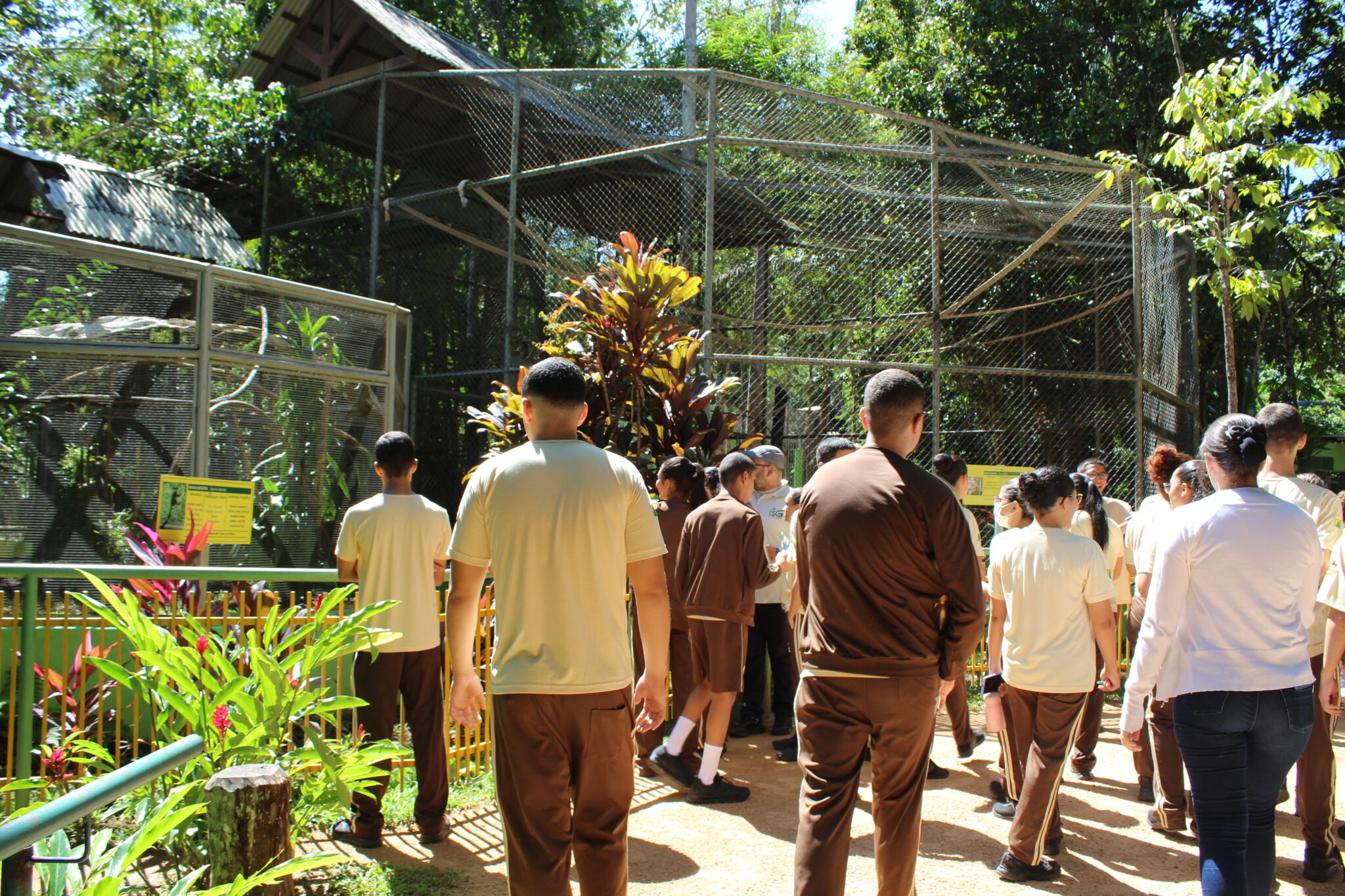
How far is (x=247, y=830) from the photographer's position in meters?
3.03

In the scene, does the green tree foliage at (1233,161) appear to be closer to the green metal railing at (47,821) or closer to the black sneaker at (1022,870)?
the black sneaker at (1022,870)

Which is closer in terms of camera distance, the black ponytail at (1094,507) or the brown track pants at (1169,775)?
the brown track pants at (1169,775)

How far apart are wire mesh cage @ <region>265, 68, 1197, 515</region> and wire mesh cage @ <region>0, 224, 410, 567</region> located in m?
2.31

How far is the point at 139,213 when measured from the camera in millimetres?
11070

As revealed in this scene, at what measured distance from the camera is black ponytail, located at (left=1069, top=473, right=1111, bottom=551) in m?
5.62

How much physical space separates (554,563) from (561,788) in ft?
2.30

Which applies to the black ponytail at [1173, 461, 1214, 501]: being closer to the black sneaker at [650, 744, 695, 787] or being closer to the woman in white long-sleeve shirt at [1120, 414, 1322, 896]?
the woman in white long-sleeve shirt at [1120, 414, 1322, 896]

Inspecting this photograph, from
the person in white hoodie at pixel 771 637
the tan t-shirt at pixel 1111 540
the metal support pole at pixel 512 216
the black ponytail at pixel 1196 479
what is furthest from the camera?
the metal support pole at pixel 512 216

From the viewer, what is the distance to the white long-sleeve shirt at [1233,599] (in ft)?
10.7

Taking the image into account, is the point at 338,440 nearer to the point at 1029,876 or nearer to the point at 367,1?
the point at 1029,876

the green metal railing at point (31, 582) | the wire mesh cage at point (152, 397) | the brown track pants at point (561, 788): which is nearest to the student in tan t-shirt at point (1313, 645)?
the brown track pants at point (561, 788)

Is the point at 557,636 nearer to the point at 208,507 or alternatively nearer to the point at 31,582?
the point at 31,582

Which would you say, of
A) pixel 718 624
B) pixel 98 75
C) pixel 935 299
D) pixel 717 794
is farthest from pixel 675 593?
pixel 98 75

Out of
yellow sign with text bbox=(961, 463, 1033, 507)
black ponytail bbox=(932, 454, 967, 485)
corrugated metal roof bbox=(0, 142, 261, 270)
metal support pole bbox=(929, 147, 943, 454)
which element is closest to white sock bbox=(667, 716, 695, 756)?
black ponytail bbox=(932, 454, 967, 485)
